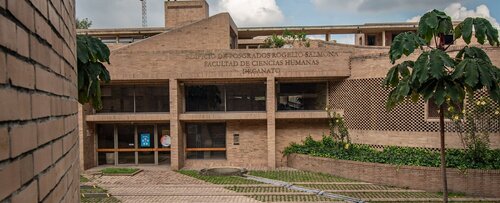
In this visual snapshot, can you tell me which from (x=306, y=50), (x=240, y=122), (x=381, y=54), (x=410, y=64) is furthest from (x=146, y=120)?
(x=410, y=64)

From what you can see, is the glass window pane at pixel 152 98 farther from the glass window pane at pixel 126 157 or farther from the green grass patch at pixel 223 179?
the green grass patch at pixel 223 179

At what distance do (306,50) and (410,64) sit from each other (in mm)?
10706

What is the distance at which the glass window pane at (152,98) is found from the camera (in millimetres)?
21938

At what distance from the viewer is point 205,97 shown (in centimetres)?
2195

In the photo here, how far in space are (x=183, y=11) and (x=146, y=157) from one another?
1346 cm

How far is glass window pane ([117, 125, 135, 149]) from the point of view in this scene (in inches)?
886

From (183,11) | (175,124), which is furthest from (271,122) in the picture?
(183,11)

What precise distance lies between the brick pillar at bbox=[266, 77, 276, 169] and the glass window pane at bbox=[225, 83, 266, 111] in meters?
1.09

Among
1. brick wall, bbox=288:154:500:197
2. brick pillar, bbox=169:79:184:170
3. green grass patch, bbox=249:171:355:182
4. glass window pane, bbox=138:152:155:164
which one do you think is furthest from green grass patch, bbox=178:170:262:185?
brick wall, bbox=288:154:500:197

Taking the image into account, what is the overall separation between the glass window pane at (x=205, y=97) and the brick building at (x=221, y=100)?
52 millimetres

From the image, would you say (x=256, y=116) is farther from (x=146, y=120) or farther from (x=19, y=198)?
(x=19, y=198)

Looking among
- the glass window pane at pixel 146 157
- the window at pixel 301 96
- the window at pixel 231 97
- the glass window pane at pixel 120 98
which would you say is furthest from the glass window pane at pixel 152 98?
the window at pixel 301 96

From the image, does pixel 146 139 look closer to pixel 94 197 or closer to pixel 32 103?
pixel 94 197

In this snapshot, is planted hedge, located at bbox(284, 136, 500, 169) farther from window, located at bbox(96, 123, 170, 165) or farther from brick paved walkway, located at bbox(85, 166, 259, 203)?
window, located at bbox(96, 123, 170, 165)
